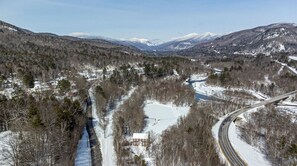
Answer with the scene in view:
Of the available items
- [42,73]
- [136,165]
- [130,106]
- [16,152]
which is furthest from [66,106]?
[42,73]

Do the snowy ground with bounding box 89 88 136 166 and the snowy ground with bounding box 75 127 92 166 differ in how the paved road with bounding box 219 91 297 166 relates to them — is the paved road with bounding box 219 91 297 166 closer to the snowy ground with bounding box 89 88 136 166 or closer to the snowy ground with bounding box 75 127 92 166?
the snowy ground with bounding box 89 88 136 166

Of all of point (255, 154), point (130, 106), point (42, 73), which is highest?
point (42, 73)

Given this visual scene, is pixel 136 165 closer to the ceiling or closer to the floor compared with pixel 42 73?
closer to the floor

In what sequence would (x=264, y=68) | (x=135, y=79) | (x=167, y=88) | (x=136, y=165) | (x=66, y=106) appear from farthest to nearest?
(x=264, y=68)
(x=135, y=79)
(x=167, y=88)
(x=66, y=106)
(x=136, y=165)

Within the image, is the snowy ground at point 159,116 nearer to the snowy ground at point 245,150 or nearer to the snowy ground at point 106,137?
the snowy ground at point 106,137

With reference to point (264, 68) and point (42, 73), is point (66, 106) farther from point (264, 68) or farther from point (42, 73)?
point (264, 68)

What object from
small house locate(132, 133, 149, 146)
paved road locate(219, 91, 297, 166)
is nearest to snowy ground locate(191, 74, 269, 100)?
paved road locate(219, 91, 297, 166)

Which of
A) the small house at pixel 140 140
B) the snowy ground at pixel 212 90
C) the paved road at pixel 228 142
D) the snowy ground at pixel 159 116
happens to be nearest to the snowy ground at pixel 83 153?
the snowy ground at pixel 159 116
